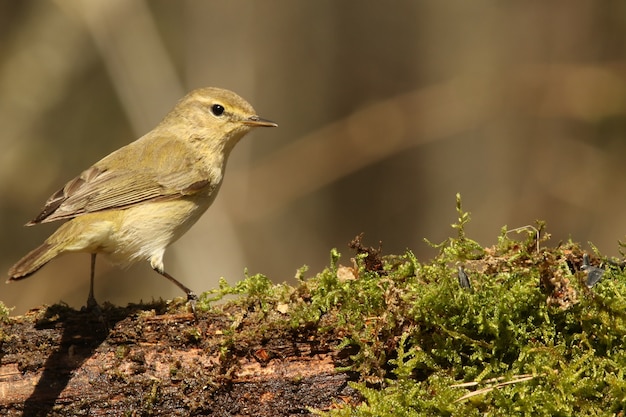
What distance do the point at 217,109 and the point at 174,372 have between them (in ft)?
9.06

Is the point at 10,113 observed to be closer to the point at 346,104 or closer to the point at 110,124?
the point at 110,124

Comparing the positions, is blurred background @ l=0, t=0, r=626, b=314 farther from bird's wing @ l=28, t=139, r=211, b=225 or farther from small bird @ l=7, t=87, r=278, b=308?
bird's wing @ l=28, t=139, r=211, b=225

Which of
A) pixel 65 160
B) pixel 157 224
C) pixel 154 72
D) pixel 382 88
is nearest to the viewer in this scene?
pixel 157 224

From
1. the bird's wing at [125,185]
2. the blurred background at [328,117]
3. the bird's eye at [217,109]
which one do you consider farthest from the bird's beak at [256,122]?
the blurred background at [328,117]

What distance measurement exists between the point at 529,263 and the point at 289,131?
8.33 meters

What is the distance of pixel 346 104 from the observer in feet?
38.3

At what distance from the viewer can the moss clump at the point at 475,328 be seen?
2.88 m

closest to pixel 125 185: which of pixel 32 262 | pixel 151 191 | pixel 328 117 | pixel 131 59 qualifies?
pixel 151 191

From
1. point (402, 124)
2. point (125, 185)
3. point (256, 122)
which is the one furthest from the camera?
point (402, 124)

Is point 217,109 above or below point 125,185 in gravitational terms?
above

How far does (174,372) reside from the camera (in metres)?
3.38

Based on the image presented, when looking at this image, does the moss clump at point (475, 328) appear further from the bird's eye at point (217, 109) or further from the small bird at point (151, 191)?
the bird's eye at point (217, 109)

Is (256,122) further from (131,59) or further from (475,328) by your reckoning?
(131,59)

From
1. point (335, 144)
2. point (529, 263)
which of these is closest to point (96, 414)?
point (529, 263)
